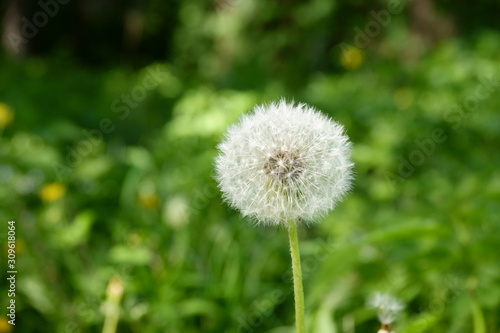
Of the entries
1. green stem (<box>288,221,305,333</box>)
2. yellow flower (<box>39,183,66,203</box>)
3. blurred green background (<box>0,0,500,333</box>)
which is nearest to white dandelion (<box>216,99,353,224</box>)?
green stem (<box>288,221,305,333</box>)

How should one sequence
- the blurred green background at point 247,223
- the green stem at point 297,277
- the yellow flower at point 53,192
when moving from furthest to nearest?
the yellow flower at point 53,192 → the blurred green background at point 247,223 → the green stem at point 297,277

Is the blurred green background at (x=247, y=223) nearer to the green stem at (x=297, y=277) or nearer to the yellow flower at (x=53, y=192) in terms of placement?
the yellow flower at (x=53, y=192)

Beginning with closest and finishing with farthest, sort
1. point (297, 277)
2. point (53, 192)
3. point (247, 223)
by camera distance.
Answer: point (297, 277), point (53, 192), point (247, 223)

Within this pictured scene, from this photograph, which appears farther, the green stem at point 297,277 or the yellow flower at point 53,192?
the yellow flower at point 53,192

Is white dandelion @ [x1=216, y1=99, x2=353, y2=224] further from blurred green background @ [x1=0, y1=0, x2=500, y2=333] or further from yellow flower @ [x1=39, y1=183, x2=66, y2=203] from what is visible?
yellow flower @ [x1=39, y1=183, x2=66, y2=203]

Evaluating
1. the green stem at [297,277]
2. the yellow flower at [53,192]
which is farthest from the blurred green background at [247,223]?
the green stem at [297,277]

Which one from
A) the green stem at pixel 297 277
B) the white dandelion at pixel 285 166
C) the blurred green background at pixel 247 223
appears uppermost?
the blurred green background at pixel 247 223

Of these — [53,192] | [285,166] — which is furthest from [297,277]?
[53,192]

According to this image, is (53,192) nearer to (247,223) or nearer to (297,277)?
(247,223)

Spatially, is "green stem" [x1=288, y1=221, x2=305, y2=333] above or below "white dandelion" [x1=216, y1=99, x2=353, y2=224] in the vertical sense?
below
